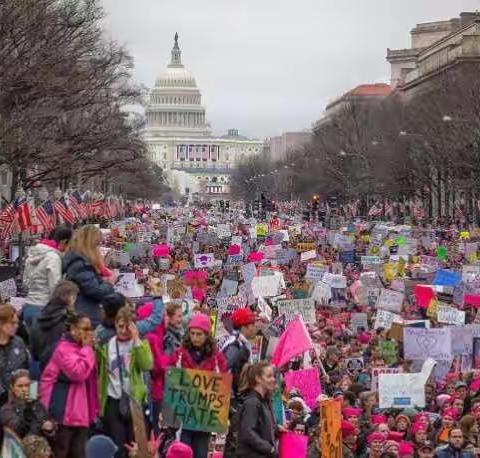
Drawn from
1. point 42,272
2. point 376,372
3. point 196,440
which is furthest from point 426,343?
point 196,440

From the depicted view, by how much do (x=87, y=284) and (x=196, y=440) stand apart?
124 cm

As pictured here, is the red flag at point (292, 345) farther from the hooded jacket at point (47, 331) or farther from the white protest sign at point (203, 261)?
the white protest sign at point (203, 261)

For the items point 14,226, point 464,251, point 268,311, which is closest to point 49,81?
point 14,226

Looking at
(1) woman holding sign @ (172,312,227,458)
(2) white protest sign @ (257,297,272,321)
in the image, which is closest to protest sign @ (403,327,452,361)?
(2) white protest sign @ (257,297,272,321)

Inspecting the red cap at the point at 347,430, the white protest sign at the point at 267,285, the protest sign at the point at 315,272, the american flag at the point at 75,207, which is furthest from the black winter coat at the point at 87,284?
the american flag at the point at 75,207

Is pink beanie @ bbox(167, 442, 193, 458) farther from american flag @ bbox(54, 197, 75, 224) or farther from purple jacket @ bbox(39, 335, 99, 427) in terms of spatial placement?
american flag @ bbox(54, 197, 75, 224)

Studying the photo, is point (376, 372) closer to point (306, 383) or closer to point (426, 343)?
point (306, 383)

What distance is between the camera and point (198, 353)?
1049 cm

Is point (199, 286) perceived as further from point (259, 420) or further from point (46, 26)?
point (259, 420)

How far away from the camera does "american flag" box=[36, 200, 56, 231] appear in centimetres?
3418

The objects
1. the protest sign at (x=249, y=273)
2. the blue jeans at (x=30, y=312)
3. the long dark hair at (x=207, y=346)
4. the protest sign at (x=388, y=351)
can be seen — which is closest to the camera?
the long dark hair at (x=207, y=346)

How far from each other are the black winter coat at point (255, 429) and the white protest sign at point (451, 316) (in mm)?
10374

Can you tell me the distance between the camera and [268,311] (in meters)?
20.1

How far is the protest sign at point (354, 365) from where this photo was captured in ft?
55.2
